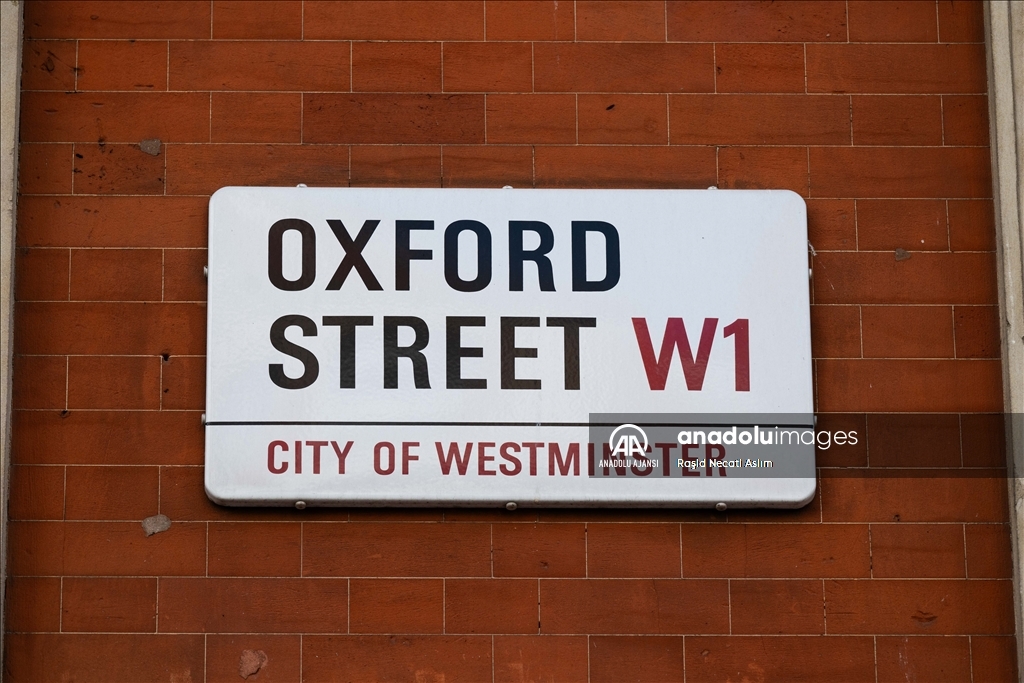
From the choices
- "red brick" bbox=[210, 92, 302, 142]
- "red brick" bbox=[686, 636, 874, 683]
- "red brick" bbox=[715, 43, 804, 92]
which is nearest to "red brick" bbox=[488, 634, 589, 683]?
"red brick" bbox=[686, 636, 874, 683]

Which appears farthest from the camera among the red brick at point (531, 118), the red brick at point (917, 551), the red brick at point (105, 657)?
the red brick at point (531, 118)

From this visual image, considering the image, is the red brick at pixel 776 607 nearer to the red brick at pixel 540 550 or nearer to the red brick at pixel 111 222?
the red brick at pixel 540 550

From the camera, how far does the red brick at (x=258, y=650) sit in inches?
136

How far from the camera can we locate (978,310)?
146 inches

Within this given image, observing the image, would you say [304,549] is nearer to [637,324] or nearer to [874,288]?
[637,324]

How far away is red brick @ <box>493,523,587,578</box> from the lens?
352 centimetres

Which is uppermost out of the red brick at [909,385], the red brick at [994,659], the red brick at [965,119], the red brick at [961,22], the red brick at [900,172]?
the red brick at [961,22]

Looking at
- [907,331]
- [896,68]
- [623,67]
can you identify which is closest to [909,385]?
[907,331]

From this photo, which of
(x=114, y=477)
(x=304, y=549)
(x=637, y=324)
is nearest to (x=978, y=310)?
(x=637, y=324)

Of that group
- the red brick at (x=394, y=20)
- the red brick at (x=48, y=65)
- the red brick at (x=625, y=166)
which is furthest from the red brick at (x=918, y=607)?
the red brick at (x=48, y=65)

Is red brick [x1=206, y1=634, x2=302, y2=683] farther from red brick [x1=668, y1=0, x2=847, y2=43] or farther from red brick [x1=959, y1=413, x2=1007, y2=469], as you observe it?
red brick [x1=668, y1=0, x2=847, y2=43]

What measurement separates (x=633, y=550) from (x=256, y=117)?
5.90ft

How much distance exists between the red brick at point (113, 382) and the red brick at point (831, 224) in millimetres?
2085

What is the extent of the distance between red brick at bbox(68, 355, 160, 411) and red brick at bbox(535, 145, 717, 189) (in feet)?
4.41
